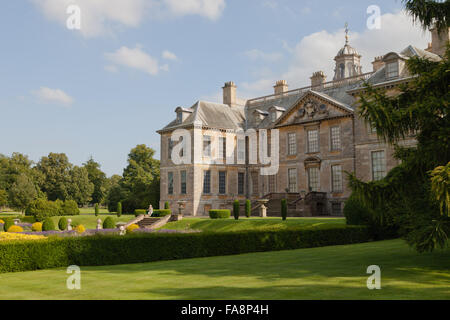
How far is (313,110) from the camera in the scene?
38.4 metres

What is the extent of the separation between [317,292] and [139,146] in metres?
60.1

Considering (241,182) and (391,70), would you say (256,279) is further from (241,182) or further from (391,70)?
(241,182)

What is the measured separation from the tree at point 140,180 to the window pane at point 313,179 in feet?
61.3

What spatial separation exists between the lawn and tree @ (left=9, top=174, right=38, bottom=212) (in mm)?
49268

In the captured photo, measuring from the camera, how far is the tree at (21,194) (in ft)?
192

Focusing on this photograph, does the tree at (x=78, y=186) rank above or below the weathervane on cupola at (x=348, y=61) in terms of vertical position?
below

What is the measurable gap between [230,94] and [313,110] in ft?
40.4

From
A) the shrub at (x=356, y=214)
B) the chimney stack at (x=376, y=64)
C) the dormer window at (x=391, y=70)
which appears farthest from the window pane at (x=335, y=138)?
the shrub at (x=356, y=214)

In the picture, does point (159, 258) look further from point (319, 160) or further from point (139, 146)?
point (139, 146)

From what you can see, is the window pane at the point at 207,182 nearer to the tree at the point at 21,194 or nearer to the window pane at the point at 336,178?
the window pane at the point at 336,178

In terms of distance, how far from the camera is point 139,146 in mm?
67125

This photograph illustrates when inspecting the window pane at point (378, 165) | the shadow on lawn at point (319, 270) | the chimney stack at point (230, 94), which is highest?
the chimney stack at point (230, 94)

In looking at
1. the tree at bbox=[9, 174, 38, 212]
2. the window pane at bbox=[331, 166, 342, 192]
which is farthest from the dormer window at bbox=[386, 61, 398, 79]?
the tree at bbox=[9, 174, 38, 212]
